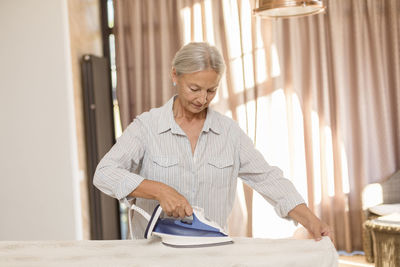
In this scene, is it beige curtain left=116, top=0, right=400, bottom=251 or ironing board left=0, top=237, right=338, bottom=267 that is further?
beige curtain left=116, top=0, right=400, bottom=251

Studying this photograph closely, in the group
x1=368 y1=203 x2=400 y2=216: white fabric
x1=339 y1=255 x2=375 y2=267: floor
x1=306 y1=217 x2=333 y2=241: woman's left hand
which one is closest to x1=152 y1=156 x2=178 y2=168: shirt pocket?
x1=306 y1=217 x2=333 y2=241: woman's left hand

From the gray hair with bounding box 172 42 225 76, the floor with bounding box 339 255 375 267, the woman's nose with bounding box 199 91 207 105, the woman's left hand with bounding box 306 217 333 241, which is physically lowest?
the floor with bounding box 339 255 375 267

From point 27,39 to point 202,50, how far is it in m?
2.57

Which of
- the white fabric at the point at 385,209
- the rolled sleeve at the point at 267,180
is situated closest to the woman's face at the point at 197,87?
the rolled sleeve at the point at 267,180

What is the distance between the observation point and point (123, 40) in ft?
16.8

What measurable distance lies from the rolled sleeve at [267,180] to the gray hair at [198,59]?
1.16 feet

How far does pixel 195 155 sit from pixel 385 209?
8.96ft

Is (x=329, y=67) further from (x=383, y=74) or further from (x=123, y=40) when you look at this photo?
(x=123, y=40)

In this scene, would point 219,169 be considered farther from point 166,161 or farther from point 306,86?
point 306,86

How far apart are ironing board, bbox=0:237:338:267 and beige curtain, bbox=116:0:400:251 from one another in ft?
9.82

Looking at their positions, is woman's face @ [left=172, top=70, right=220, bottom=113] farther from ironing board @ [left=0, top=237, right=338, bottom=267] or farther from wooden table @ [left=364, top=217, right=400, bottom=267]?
wooden table @ [left=364, top=217, right=400, bottom=267]

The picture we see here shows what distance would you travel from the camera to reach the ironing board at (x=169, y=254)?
1.86 m

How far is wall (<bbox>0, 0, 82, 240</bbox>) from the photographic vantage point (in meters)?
4.25

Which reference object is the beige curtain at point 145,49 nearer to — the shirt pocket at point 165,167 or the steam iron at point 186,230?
the shirt pocket at point 165,167
